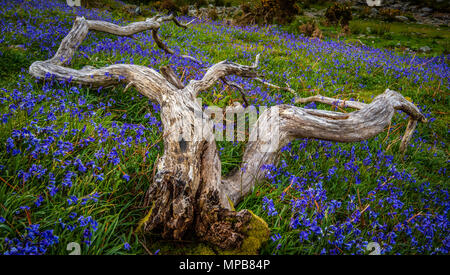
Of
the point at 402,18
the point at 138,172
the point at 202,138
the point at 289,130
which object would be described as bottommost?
the point at 138,172

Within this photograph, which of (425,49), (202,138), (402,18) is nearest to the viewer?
(202,138)

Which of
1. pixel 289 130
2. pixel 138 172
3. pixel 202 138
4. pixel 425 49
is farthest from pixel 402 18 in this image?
pixel 138 172

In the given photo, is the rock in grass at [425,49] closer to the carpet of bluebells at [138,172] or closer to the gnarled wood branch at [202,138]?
the carpet of bluebells at [138,172]

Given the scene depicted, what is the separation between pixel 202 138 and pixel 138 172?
76cm

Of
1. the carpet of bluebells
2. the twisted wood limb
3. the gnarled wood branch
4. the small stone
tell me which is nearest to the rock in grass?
the carpet of bluebells

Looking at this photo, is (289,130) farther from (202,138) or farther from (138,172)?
(138,172)

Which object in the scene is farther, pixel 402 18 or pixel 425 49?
pixel 402 18

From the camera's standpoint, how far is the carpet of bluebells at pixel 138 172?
186cm

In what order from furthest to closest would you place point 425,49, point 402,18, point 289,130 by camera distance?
point 402,18 → point 425,49 → point 289,130

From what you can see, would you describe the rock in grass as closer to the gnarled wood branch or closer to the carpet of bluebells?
the carpet of bluebells

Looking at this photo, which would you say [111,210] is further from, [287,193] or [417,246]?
[417,246]

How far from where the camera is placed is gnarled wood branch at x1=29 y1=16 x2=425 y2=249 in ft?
6.44

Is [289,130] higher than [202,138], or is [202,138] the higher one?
[202,138]

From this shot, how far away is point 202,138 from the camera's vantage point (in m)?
2.41
